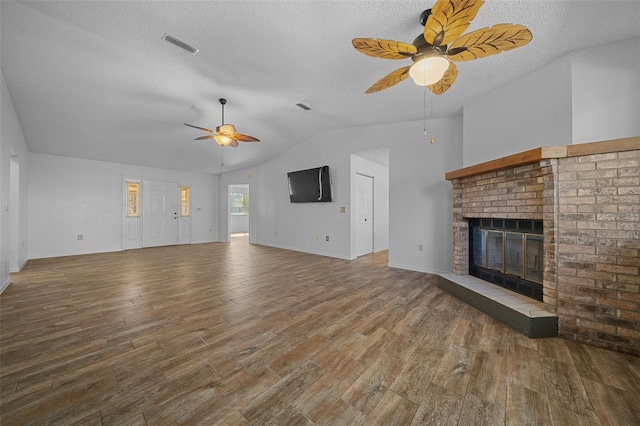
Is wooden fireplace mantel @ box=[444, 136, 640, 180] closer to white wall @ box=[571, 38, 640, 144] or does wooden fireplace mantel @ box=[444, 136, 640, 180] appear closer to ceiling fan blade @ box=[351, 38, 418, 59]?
white wall @ box=[571, 38, 640, 144]

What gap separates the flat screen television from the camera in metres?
5.41

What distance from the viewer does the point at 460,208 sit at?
3277 millimetres

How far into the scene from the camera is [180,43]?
239 centimetres

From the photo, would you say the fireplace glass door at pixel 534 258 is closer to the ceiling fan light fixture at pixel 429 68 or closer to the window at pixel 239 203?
the ceiling fan light fixture at pixel 429 68

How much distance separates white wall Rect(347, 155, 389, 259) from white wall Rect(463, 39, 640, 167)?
111 inches

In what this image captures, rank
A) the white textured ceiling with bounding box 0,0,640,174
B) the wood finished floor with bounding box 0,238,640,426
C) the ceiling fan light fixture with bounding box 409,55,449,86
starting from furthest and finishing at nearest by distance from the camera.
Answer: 1. the white textured ceiling with bounding box 0,0,640,174
2. the ceiling fan light fixture with bounding box 409,55,449,86
3. the wood finished floor with bounding box 0,238,640,426

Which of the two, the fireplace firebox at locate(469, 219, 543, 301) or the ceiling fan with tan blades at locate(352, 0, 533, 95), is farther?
the fireplace firebox at locate(469, 219, 543, 301)

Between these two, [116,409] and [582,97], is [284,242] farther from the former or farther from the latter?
[582,97]

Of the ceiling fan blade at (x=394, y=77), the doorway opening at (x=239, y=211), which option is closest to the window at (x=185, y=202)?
the doorway opening at (x=239, y=211)

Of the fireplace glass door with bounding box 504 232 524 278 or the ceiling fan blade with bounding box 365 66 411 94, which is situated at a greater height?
the ceiling fan blade with bounding box 365 66 411 94

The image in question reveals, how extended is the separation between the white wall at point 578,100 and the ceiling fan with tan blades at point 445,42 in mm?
1222

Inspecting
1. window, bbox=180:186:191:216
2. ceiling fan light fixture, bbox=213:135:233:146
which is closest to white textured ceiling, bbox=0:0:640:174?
ceiling fan light fixture, bbox=213:135:233:146

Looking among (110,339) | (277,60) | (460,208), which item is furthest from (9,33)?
(460,208)

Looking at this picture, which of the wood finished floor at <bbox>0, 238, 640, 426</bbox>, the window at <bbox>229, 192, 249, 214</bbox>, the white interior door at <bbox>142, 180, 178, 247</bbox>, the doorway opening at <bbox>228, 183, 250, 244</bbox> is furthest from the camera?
the window at <bbox>229, 192, 249, 214</bbox>
